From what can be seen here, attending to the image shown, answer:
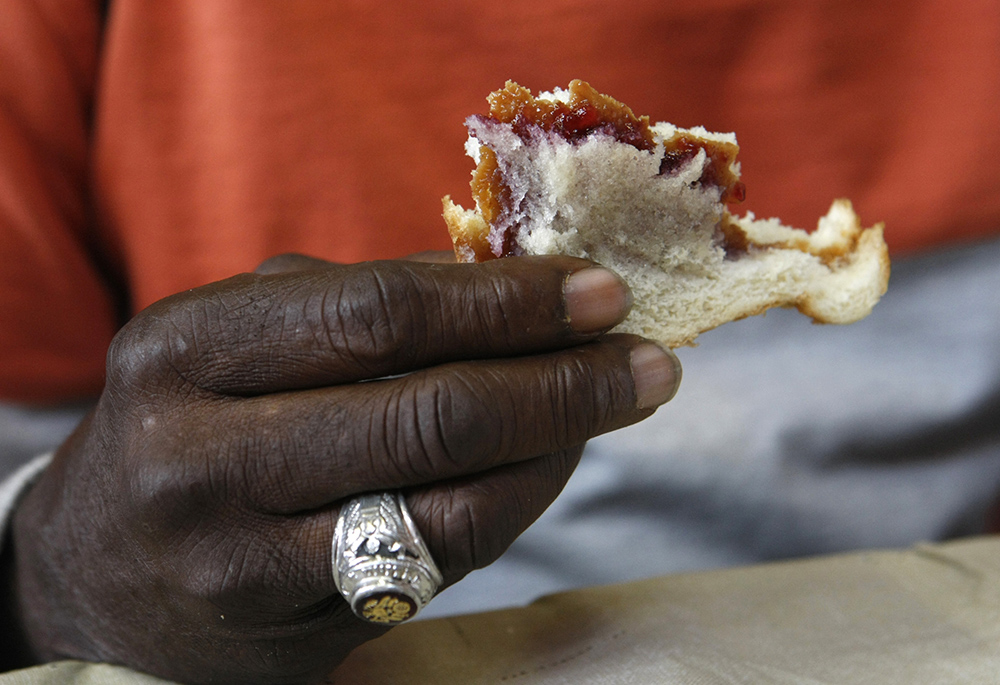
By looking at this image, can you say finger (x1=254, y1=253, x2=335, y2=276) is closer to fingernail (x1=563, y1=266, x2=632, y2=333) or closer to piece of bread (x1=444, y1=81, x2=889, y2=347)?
piece of bread (x1=444, y1=81, x2=889, y2=347)

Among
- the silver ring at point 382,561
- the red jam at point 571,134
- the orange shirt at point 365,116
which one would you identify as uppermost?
the orange shirt at point 365,116

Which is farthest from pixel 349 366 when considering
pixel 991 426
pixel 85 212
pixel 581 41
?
pixel 991 426

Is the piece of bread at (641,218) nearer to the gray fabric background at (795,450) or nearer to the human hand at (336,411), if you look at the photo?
the human hand at (336,411)

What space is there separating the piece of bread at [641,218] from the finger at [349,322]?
4.9 inches

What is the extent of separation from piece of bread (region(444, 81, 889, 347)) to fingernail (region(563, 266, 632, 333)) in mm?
107

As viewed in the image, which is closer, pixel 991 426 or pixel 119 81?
pixel 119 81

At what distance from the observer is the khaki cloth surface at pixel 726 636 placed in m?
0.93

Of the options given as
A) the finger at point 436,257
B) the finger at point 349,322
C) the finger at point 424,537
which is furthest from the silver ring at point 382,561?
the finger at point 436,257

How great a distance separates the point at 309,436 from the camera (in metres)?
0.71

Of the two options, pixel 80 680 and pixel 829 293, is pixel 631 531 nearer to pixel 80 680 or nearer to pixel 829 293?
pixel 829 293

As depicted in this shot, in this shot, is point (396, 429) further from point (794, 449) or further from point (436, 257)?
point (794, 449)

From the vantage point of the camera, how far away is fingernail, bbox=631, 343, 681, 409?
785mm

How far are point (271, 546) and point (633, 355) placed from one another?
420 millimetres

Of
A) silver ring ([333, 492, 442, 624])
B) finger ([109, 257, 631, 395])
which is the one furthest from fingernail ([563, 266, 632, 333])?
silver ring ([333, 492, 442, 624])
